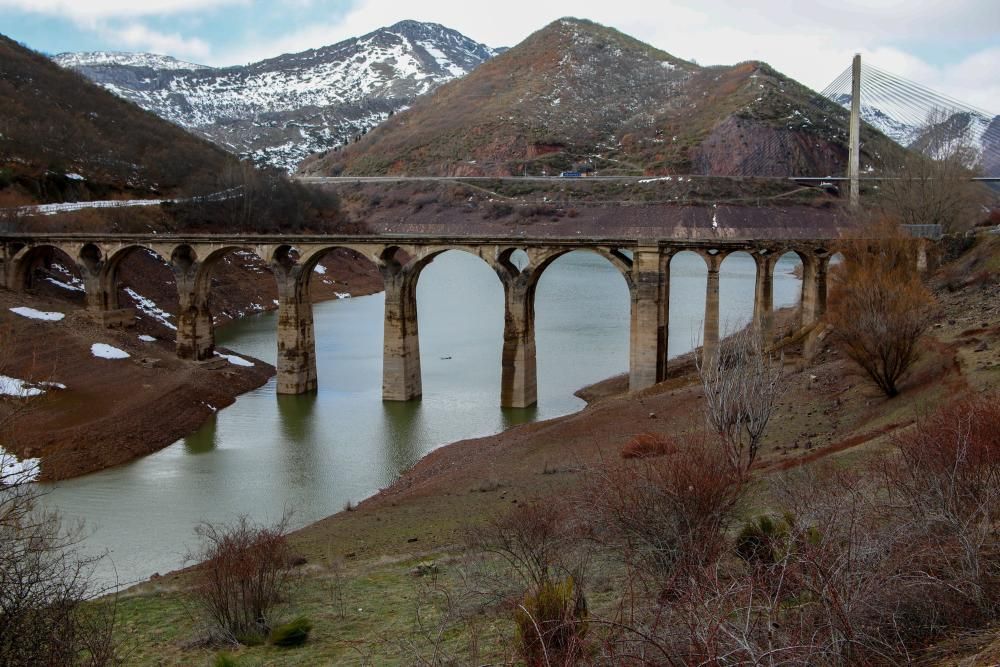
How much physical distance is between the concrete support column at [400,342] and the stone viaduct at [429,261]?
0.04 meters

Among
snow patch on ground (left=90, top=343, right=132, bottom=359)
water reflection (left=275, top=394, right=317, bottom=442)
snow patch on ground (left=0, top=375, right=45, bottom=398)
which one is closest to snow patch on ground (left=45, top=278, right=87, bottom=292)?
snow patch on ground (left=90, top=343, right=132, bottom=359)

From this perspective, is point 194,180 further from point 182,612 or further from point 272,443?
point 182,612

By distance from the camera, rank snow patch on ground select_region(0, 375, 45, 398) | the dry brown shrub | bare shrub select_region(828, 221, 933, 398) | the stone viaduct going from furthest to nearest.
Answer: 1. the stone viaduct
2. snow patch on ground select_region(0, 375, 45, 398)
3. bare shrub select_region(828, 221, 933, 398)
4. the dry brown shrub

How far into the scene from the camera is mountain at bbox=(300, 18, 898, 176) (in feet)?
290

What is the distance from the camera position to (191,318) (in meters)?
39.2

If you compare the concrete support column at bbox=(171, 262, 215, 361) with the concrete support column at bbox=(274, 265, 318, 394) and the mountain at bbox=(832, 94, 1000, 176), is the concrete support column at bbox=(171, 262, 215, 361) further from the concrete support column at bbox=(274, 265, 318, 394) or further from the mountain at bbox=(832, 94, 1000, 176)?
the mountain at bbox=(832, 94, 1000, 176)

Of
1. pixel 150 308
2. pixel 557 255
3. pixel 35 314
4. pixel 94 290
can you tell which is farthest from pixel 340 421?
pixel 150 308

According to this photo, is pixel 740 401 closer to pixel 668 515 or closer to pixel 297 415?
pixel 668 515

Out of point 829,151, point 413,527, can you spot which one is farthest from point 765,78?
point 413,527

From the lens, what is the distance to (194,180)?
6931cm

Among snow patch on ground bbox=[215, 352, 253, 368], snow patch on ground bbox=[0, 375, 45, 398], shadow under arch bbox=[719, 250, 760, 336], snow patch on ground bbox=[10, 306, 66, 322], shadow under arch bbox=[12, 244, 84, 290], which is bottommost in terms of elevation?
snow patch on ground bbox=[215, 352, 253, 368]

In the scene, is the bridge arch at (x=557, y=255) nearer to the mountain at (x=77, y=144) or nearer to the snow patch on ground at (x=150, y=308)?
the snow patch on ground at (x=150, y=308)

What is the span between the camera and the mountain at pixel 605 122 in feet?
290

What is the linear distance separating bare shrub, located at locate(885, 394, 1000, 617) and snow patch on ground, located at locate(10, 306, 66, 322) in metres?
34.7
